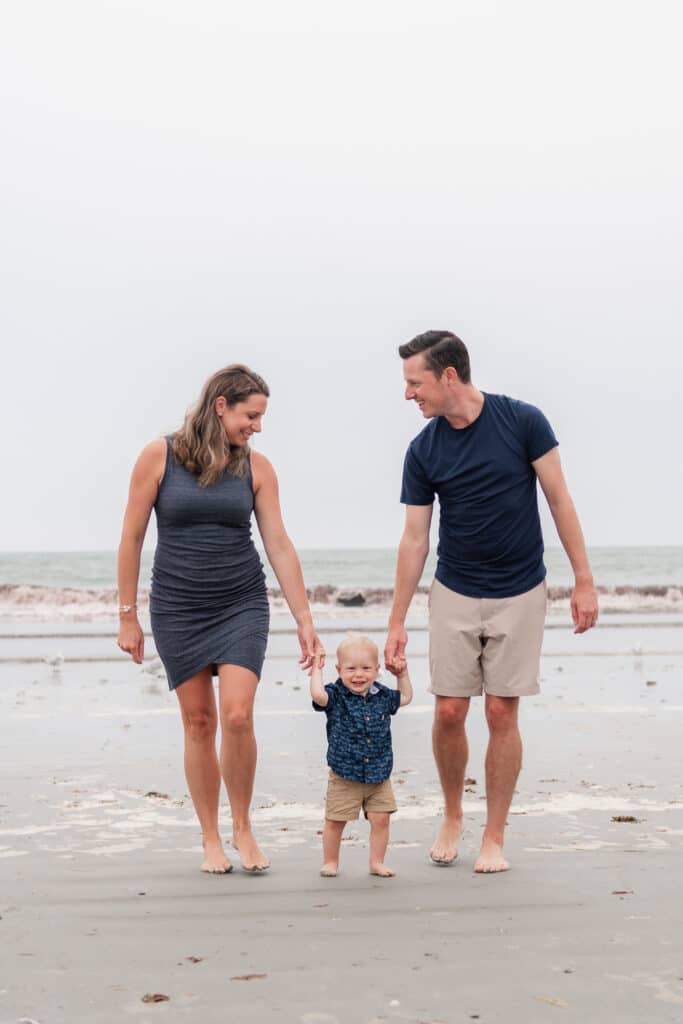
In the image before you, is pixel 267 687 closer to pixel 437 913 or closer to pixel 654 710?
pixel 654 710

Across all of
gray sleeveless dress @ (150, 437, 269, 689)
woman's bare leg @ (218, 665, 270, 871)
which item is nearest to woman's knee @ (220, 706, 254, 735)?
woman's bare leg @ (218, 665, 270, 871)

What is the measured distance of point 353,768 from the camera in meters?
4.80

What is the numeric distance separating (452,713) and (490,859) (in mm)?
599

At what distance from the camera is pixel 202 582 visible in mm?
4914

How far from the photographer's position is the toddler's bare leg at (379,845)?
15.3ft

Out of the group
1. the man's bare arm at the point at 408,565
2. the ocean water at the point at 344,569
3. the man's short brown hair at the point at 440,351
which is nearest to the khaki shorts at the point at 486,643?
the man's bare arm at the point at 408,565

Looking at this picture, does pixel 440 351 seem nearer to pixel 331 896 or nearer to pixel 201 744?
pixel 201 744

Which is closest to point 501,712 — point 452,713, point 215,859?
point 452,713

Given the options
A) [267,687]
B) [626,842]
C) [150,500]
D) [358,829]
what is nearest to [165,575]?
[150,500]

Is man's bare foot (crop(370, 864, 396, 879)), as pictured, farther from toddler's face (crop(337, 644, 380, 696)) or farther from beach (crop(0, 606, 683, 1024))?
toddler's face (crop(337, 644, 380, 696))

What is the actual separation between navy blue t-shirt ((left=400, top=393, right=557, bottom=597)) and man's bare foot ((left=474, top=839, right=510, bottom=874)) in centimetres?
94

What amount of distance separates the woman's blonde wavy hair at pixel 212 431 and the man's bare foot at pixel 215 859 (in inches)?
52.6

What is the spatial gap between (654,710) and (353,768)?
532 centimetres

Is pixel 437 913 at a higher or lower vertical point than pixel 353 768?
lower
